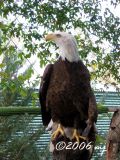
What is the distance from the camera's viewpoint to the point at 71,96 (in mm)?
1272

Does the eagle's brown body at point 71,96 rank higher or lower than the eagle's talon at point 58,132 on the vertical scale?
higher

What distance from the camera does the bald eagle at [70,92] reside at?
1264 millimetres

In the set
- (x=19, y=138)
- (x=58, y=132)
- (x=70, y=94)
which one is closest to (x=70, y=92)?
(x=70, y=94)

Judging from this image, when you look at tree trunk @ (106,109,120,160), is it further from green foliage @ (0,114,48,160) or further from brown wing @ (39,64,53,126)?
green foliage @ (0,114,48,160)

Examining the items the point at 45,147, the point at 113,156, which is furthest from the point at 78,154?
the point at 45,147

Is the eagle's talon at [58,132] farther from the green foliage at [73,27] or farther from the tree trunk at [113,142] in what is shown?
the green foliage at [73,27]

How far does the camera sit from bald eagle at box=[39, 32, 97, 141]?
1.26 meters

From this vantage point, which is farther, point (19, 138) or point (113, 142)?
point (19, 138)

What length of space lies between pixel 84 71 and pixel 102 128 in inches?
55.7

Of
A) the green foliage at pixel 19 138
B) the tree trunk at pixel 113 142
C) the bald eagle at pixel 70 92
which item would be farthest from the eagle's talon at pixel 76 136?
the green foliage at pixel 19 138

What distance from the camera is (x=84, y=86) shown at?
4.23 feet

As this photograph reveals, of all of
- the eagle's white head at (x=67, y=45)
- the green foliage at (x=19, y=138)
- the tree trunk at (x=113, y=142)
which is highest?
the eagle's white head at (x=67, y=45)

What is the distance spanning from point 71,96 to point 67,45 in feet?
0.51

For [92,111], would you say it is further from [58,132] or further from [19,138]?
[19,138]
